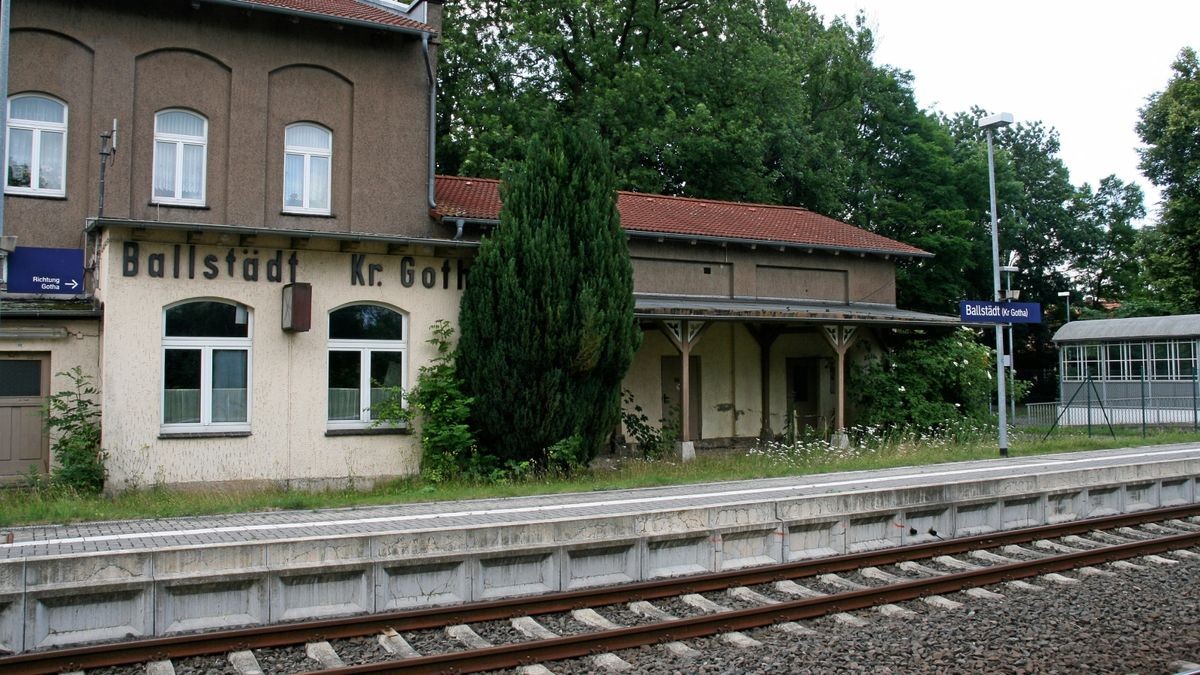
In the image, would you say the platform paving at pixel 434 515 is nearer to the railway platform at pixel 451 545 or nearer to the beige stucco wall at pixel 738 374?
the railway platform at pixel 451 545

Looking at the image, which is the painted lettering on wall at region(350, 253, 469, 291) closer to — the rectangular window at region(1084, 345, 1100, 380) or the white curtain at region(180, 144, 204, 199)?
the white curtain at region(180, 144, 204, 199)

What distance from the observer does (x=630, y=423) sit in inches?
794

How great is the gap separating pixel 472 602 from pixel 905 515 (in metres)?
5.54

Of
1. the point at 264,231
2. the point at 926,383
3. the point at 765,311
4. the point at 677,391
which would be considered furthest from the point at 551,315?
the point at 926,383

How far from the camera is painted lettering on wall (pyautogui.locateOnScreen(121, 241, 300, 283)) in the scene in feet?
47.5

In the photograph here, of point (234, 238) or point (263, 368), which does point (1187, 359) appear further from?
point (234, 238)

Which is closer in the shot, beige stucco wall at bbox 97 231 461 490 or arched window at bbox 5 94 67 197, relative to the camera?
beige stucco wall at bbox 97 231 461 490

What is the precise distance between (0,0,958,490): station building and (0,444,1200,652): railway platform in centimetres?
327

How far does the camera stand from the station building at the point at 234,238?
14664 millimetres

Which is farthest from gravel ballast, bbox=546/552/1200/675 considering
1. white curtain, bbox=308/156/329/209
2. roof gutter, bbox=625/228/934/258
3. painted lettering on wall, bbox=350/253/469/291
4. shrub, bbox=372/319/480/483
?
white curtain, bbox=308/156/329/209

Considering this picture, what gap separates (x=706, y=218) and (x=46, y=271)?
1434cm

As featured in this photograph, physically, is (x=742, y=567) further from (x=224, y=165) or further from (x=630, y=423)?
(x=224, y=165)

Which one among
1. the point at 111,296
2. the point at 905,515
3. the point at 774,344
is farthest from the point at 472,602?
the point at 774,344

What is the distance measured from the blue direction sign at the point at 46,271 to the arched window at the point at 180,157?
1722mm
